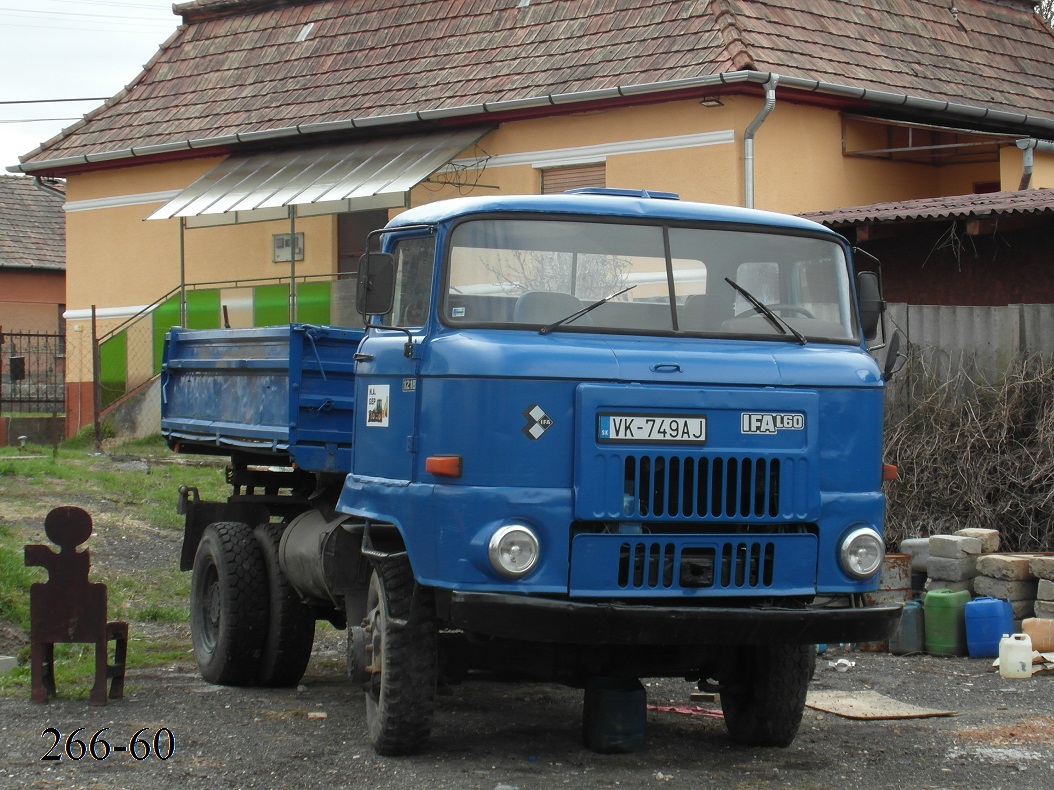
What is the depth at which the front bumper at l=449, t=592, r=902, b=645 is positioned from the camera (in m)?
5.94

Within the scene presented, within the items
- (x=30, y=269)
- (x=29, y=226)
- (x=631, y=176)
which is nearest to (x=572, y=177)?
(x=631, y=176)

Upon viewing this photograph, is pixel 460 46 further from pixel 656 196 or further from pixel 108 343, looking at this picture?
pixel 656 196

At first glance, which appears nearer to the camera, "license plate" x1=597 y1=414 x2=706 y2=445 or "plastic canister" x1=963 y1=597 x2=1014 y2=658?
"license plate" x1=597 y1=414 x2=706 y2=445

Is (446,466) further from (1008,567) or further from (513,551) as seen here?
(1008,567)

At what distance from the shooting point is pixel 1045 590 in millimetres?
9734

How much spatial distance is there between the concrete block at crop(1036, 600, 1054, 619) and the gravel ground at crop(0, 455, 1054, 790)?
0.75 metres

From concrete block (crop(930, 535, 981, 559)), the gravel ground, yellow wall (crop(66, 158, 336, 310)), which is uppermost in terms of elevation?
yellow wall (crop(66, 158, 336, 310))

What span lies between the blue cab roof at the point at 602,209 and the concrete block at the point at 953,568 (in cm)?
384

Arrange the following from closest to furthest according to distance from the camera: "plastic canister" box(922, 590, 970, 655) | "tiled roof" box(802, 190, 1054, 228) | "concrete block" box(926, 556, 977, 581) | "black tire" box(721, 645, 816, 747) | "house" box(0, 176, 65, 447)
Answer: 1. "black tire" box(721, 645, 816, 747)
2. "plastic canister" box(922, 590, 970, 655)
3. "concrete block" box(926, 556, 977, 581)
4. "tiled roof" box(802, 190, 1054, 228)
5. "house" box(0, 176, 65, 447)

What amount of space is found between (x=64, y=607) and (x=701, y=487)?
3.69 meters

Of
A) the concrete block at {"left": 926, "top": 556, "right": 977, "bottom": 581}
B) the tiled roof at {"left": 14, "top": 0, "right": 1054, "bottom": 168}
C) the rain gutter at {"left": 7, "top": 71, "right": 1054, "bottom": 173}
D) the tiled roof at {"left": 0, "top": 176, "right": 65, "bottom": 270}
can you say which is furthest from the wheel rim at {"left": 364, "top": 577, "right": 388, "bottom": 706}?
the tiled roof at {"left": 0, "top": 176, "right": 65, "bottom": 270}

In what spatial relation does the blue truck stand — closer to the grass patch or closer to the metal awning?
the grass patch

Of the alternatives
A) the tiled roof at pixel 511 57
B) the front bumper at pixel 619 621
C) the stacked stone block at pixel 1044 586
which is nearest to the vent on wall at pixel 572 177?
the tiled roof at pixel 511 57

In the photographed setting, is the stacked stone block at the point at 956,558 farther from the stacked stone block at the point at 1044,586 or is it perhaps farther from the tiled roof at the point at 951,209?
the tiled roof at the point at 951,209
